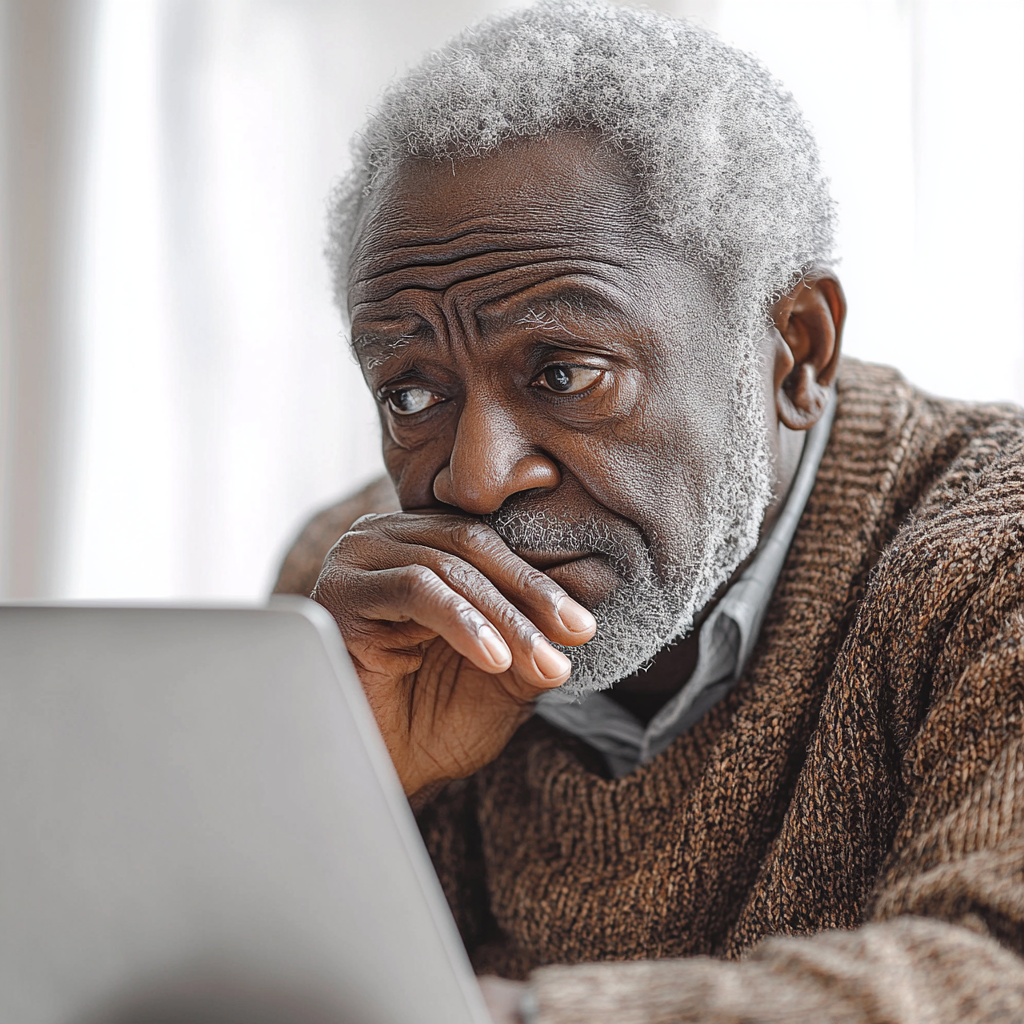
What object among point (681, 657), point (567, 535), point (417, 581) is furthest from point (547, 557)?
point (681, 657)

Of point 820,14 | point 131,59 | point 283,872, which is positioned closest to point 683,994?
point 283,872

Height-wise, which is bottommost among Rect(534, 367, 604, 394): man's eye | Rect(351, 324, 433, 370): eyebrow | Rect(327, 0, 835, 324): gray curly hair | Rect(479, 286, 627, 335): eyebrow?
Rect(534, 367, 604, 394): man's eye

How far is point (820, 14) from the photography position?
156cm

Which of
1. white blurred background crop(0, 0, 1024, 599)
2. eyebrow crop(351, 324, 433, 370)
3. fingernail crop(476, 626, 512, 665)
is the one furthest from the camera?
white blurred background crop(0, 0, 1024, 599)

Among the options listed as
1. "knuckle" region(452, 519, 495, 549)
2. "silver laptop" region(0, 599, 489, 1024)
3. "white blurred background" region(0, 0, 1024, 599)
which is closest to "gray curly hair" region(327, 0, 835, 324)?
"knuckle" region(452, 519, 495, 549)

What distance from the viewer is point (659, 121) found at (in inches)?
39.6

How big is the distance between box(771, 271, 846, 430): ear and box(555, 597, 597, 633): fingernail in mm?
382

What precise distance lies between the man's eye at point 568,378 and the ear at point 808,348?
0.26 m

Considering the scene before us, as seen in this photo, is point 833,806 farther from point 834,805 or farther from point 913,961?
point 913,961

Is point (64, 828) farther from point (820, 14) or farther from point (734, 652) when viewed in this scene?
point (820, 14)

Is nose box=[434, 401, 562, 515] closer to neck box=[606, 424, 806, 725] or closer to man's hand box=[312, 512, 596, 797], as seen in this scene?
man's hand box=[312, 512, 596, 797]

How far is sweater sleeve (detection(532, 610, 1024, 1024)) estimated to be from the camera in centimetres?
54

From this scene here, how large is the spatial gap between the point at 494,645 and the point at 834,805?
36 cm

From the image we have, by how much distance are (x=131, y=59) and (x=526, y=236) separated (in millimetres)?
1602
